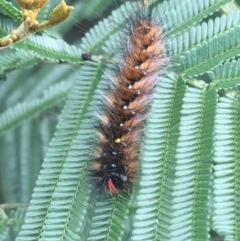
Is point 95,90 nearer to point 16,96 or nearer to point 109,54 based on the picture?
point 109,54

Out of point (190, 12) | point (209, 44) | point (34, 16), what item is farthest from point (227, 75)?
point (34, 16)

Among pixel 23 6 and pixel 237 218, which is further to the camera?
pixel 237 218

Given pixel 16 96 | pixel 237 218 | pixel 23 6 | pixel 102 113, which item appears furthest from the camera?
pixel 16 96

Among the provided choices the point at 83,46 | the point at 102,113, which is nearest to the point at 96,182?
the point at 102,113

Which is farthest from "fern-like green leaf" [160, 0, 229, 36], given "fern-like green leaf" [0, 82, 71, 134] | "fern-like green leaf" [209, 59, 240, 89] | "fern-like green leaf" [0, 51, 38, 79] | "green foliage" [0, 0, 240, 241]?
"fern-like green leaf" [0, 82, 71, 134]

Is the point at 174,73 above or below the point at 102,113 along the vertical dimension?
above

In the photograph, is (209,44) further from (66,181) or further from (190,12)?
(66,181)

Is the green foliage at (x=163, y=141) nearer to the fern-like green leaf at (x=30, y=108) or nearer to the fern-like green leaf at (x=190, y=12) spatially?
the fern-like green leaf at (x=190, y=12)

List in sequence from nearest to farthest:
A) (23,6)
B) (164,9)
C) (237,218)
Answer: (23,6) < (237,218) < (164,9)

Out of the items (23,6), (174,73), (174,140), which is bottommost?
(174,140)
